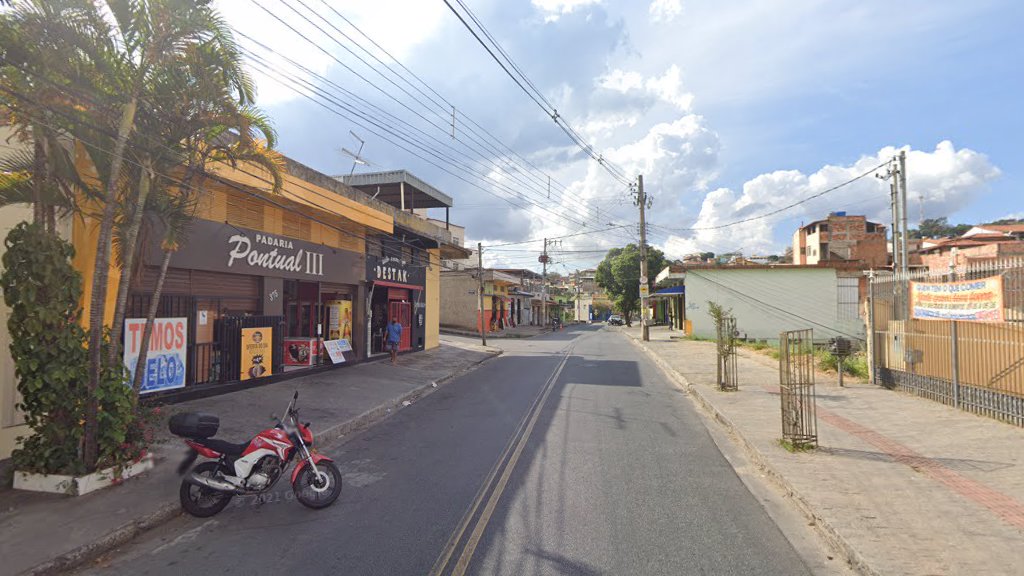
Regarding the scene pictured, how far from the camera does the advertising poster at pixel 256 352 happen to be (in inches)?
473

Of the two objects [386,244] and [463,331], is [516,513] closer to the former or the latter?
[386,244]

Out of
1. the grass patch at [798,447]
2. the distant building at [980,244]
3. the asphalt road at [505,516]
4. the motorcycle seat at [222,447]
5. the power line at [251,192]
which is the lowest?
the asphalt road at [505,516]

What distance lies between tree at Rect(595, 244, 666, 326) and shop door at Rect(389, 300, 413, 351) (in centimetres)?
3225

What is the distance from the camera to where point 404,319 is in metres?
21.6

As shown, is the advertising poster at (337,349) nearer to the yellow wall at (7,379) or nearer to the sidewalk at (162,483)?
the sidewalk at (162,483)

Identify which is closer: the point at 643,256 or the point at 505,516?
the point at 505,516

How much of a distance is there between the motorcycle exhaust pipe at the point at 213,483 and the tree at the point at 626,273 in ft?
154

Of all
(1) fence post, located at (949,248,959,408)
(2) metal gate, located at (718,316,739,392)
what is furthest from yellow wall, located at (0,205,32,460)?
(1) fence post, located at (949,248,959,408)

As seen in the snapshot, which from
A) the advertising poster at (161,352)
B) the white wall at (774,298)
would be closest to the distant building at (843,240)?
the white wall at (774,298)

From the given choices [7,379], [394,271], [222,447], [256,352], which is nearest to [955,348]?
[222,447]

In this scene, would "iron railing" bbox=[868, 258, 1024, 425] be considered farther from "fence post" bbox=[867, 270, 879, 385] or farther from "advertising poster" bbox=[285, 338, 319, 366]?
"advertising poster" bbox=[285, 338, 319, 366]

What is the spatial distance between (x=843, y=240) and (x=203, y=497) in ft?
206

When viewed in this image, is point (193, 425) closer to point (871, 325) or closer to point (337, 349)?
point (337, 349)

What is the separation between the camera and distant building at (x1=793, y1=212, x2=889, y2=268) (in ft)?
172
